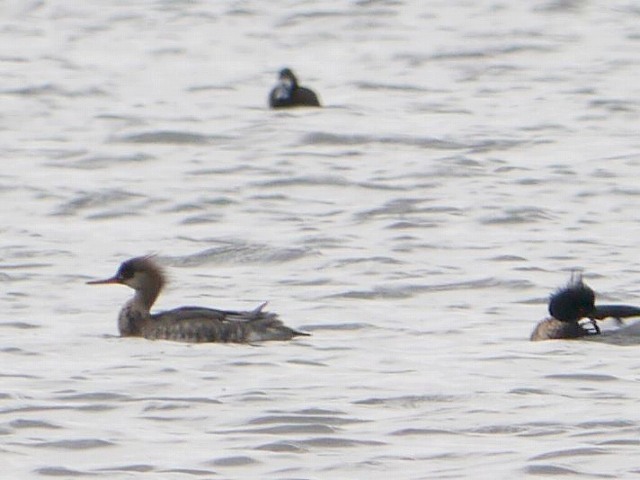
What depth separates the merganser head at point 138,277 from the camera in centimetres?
1284

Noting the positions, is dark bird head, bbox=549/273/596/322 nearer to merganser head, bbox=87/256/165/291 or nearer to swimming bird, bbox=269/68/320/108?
merganser head, bbox=87/256/165/291

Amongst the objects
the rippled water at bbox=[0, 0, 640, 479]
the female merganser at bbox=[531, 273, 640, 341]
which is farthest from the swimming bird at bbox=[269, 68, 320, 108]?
the female merganser at bbox=[531, 273, 640, 341]

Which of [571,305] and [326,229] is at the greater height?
[571,305]

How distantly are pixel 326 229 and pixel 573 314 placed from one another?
4.23 metres

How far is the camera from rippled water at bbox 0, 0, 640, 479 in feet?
31.4

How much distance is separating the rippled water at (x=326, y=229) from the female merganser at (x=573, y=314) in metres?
0.10

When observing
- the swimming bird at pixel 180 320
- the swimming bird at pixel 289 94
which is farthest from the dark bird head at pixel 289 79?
the swimming bird at pixel 180 320

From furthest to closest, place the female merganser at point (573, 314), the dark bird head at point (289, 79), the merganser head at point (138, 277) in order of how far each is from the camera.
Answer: the dark bird head at point (289, 79) → the merganser head at point (138, 277) → the female merganser at point (573, 314)

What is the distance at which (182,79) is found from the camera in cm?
2420

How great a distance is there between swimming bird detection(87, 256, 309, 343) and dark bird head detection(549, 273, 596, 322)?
1.37 m

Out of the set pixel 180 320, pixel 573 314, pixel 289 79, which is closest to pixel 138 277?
pixel 180 320

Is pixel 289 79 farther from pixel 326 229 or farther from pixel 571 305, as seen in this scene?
pixel 571 305

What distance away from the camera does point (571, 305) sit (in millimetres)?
11961

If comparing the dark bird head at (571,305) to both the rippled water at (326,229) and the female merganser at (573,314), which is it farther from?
the rippled water at (326,229)
